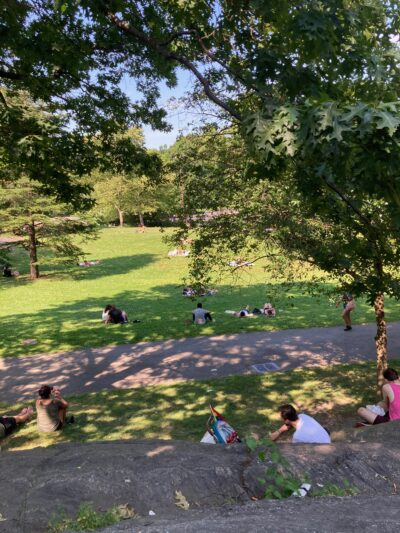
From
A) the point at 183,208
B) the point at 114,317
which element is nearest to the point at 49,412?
the point at 183,208

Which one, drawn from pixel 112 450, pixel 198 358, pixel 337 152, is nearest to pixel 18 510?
pixel 112 450

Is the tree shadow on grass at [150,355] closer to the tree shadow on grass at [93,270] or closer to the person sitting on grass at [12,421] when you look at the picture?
the person sitting on grass at [12,421]

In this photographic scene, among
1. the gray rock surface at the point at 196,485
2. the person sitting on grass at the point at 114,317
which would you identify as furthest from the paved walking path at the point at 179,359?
the gray rock surface at the point at 196,485

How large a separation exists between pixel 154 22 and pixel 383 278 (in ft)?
17.9

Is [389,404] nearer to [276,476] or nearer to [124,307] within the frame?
[276,476]

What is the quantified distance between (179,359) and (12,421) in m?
4.88

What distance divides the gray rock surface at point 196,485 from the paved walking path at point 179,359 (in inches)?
229

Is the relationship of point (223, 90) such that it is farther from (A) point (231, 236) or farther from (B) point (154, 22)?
(A) point (231, 236)

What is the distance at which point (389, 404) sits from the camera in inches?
271

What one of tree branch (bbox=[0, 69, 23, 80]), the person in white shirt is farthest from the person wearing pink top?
tree branch (bbox=[0, 69, 23, 80])

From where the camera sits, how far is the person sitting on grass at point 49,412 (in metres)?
7.47

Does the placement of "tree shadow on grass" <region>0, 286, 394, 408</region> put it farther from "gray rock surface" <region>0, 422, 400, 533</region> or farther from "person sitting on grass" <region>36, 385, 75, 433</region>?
"gray rock surface" <region>0, 422, 400, 533</region>

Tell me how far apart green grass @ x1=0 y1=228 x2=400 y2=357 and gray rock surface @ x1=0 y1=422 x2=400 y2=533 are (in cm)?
527

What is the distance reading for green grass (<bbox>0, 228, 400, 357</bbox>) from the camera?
14383 mm
